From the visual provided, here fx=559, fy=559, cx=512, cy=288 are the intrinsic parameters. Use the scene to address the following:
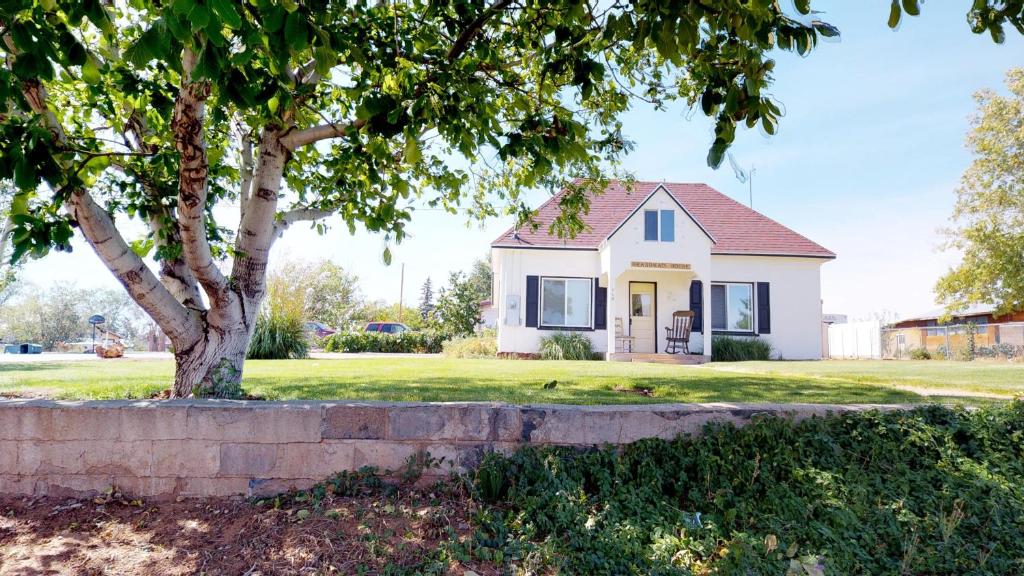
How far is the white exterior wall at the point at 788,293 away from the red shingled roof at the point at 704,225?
14.5 inches

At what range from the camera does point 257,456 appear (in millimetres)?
3332

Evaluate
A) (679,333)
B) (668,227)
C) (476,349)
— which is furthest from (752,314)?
(476,349)

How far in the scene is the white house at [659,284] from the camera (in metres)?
14.8

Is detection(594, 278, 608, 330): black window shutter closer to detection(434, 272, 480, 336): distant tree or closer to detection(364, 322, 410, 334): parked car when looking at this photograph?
detection(434, 272, 480, 336): distant tree

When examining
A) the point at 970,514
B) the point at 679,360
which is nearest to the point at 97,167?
the point at 970,514

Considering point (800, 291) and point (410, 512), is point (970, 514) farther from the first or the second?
point (800, 291)

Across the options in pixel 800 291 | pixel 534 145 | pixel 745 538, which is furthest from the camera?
pixel 800 291

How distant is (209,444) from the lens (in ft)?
10.9

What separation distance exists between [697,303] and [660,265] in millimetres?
1871

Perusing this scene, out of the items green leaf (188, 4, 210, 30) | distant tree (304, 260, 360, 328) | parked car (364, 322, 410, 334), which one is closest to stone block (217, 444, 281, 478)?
green leaf (188, 4, 210, 30)

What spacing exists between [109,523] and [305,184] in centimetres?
377

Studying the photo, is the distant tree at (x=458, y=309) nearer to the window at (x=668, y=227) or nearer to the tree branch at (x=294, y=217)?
the window at (x=668, y=227)

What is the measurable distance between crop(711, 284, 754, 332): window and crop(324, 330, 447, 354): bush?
34.7 ft

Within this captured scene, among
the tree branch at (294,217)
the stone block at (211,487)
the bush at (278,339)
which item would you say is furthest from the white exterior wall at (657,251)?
the stone block at (211,487)
